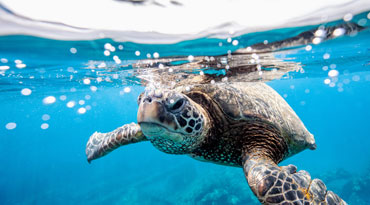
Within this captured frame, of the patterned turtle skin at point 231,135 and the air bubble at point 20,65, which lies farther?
the air bubble at point 20,65

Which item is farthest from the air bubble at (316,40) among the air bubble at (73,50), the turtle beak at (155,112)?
the air bubble at (73,50)

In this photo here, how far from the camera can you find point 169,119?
232cm

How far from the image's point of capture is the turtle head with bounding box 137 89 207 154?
89.7 inches

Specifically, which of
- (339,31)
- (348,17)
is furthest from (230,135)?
(339,31)

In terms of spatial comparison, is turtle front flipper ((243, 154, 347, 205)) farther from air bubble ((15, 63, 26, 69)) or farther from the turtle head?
air bubble ((15, 63, 26, 69))

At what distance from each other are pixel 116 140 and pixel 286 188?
3516mm

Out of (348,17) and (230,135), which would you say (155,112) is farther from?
(348,17)

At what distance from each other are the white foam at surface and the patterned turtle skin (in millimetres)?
1455

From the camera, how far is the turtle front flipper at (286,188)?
2139 mm

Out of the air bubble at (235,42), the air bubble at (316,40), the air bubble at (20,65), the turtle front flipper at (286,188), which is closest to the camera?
the turtle front flipper at (286,188)

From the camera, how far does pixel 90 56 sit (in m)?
6.44

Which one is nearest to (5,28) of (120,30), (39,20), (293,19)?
(39,20)

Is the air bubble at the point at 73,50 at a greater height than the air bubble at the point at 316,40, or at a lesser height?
lesser

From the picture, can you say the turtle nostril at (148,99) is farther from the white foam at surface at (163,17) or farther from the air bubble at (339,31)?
the air bubble at (339,31)
